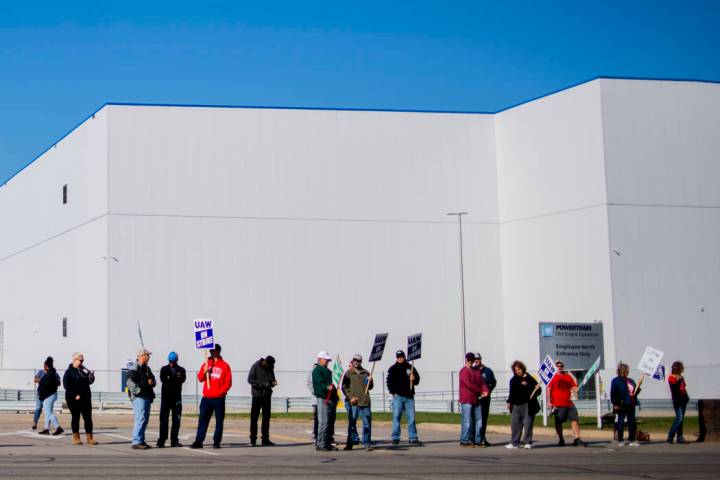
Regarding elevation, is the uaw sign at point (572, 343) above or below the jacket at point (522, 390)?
above

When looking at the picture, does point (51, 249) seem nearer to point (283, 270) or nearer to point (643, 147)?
point (283, 270)

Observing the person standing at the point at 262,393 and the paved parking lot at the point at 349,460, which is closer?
the paved parking lot at the point at 349,460

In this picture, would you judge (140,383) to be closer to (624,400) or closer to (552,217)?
(624,400)

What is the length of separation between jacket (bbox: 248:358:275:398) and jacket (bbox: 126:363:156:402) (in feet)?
8.17

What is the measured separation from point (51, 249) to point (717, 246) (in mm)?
35932

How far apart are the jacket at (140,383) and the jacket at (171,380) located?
0.25m

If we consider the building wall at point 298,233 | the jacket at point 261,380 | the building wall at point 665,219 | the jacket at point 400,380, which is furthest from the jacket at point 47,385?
the building wall at point 665,219

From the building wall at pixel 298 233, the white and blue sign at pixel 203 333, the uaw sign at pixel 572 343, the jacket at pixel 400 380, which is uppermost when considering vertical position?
the building wall at pixel 298 233

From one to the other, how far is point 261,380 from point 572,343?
10.6 metres

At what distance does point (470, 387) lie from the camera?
78.3 ft

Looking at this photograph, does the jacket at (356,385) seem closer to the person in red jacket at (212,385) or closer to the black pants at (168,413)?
the person in red jacket at (212,385)

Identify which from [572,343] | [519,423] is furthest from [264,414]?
[572,343]

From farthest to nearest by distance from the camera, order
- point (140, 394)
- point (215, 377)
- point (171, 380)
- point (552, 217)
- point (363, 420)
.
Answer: point (552, 217), point (363, 420), point (171, 380), point (140, 394), point (215, 377)

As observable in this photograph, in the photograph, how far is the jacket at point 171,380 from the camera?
22703 mm
